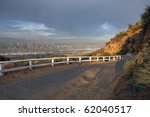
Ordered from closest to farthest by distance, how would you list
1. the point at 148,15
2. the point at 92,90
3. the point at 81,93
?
the point at 81,93, the point at 92,90, the point at 148,15

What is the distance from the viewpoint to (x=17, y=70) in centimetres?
2022

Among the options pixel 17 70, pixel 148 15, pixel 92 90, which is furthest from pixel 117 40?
pixel 92 90

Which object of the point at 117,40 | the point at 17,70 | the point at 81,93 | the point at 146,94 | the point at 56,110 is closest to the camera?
the point at 56,110

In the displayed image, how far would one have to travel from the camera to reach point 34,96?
10.5 metres

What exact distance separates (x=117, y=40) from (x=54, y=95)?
7654 centimetres

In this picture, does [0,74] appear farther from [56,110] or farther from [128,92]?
[56,110]

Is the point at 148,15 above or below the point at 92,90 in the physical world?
above

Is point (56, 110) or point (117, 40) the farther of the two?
point (117, 40)

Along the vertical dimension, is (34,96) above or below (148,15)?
below

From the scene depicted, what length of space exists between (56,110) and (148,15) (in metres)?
37.9

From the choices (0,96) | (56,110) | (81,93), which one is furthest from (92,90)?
(56,110)

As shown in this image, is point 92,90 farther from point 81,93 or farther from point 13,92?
point 13,92

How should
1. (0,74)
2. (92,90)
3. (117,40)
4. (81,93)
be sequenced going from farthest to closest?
(117,40)
(0,74)
(92,90)
(81,93)

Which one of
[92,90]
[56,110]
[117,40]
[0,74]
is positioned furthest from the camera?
[117,40]
